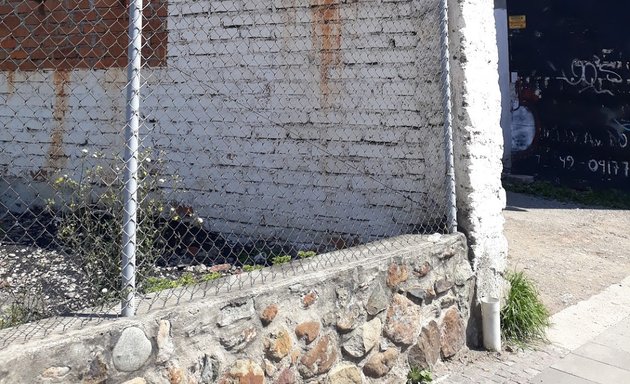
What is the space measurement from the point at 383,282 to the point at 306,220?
1383mm

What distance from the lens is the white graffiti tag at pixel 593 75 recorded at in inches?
416

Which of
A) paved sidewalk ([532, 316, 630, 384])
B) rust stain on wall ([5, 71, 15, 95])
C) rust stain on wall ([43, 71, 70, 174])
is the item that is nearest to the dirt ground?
A: paved sidewalk ([532, 316, 630, 384])

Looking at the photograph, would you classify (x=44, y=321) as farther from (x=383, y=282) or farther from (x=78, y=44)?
(x=78, y=44)

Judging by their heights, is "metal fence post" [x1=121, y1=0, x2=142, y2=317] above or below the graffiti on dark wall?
below

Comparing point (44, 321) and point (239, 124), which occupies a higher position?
point (239, 124)

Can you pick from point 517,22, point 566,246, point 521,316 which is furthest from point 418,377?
point 517,22

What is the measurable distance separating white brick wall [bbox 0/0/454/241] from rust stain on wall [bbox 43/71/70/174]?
114 mm

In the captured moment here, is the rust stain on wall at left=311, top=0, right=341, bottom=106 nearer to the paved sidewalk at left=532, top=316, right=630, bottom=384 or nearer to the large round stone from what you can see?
the paved sidewalk at left=532, top=316, right=630, bottom=384

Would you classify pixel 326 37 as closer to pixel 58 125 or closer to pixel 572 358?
pixel 58 125

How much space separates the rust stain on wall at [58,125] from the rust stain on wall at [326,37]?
234 cm

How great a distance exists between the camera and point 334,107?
520cm

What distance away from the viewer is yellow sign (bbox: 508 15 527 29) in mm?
11297

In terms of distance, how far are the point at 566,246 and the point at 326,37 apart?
3.84 m

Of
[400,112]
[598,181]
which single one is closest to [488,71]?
[400,112]
